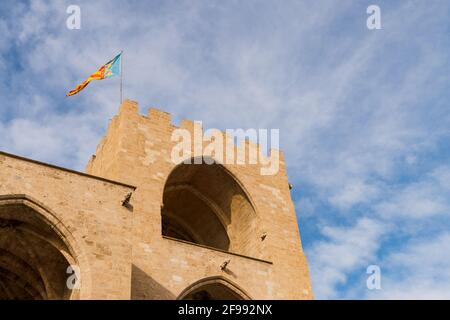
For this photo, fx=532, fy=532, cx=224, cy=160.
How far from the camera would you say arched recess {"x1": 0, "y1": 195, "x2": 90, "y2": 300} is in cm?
1027

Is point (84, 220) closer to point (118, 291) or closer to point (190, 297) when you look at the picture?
point (118, 291)

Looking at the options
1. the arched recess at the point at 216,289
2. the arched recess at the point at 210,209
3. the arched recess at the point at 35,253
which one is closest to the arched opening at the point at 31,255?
the arched recess at the point at 35,253

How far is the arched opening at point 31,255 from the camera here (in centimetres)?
1046

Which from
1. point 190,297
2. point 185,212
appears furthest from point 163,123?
point 190,297

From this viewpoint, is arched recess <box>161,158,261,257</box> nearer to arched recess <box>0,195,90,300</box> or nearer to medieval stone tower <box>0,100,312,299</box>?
medieval stone tower <box>0,100,312,299</box>

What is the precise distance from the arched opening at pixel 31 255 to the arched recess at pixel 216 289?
3262 millimetres

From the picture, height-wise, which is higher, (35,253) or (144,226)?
(144,226)

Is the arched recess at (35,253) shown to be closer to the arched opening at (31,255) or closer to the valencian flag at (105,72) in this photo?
the arched opening at (31,255)

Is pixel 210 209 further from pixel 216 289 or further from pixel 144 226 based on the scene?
pixel 144 226

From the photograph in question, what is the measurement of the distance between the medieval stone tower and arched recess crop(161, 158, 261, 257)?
0.04m

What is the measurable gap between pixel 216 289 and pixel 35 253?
4980 millimetres

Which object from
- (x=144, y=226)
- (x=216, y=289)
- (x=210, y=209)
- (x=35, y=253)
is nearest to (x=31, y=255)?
(x=35, y=253)

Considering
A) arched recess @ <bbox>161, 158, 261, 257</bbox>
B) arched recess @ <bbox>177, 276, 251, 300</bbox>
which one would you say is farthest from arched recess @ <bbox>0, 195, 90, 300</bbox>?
arched recess @ <bbox>161, 158, 261, 257</bbox>

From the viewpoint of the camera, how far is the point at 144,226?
13.5m
